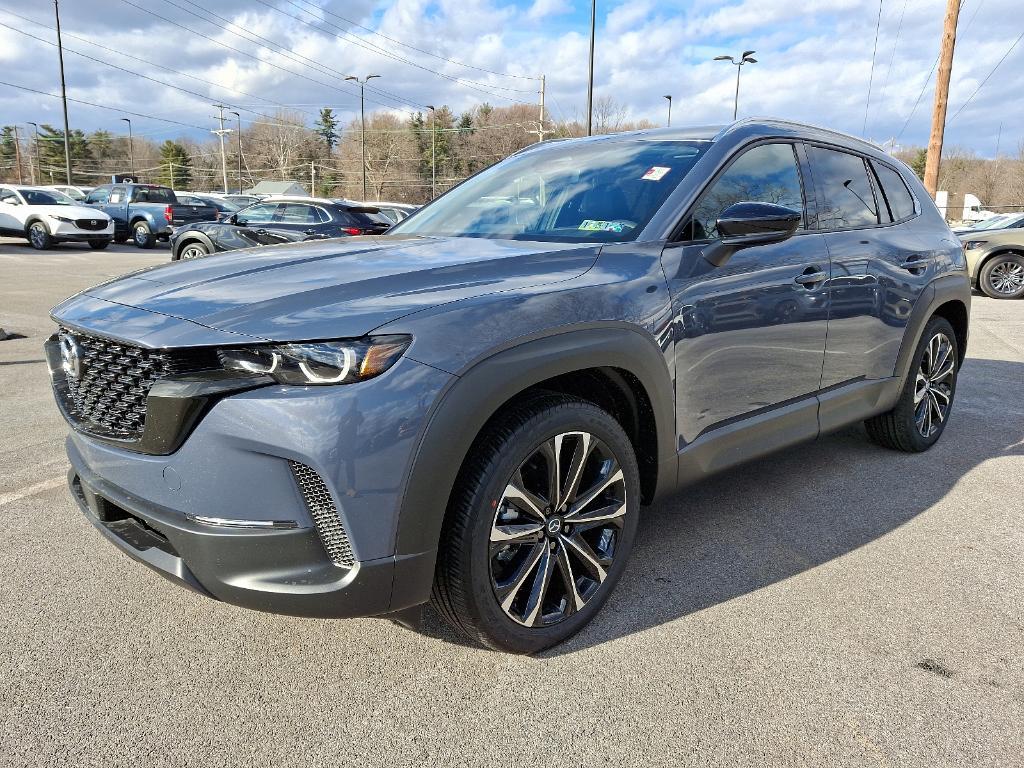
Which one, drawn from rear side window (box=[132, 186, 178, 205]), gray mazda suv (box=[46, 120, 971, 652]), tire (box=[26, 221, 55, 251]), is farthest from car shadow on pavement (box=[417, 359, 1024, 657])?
rear side window (box=[132, 186, 178, 205])

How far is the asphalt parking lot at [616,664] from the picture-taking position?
81.7 inches

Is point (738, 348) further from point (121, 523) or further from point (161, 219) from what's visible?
point (161, 219)

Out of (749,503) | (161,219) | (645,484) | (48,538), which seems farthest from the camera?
(161,219)

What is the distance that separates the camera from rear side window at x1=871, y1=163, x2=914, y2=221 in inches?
167

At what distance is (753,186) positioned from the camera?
10.8 ft

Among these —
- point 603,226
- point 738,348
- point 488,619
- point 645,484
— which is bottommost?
point 488,619

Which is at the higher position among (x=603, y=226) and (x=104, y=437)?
(x=603, y=226)

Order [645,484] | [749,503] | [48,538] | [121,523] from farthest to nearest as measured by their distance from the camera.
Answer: [749,503], [48,538], [645,484], [121,523]

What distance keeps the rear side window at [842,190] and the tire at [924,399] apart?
89 centimetres

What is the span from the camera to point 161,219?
22.4 metres

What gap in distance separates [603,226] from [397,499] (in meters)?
1.46

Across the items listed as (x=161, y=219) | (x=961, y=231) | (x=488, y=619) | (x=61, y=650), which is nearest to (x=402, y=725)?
(x=488, y=619)

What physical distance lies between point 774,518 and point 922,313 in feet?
5.10

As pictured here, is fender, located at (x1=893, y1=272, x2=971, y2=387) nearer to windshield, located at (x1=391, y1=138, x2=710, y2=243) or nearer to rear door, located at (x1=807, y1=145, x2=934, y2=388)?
rear door, located at (x1=807, y1=145, x2=934, y2=388)
